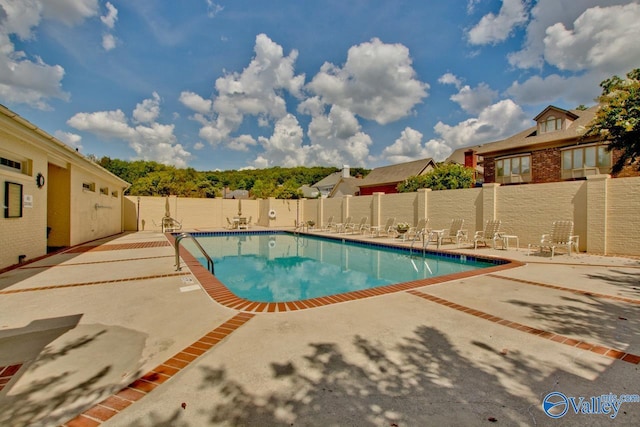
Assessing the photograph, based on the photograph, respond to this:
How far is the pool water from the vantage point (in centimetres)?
690

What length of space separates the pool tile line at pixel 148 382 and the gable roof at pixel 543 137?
69.6 feet

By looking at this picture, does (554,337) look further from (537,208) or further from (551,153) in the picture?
(551,153)

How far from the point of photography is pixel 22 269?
6344 mm

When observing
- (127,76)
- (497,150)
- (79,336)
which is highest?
(127,76)

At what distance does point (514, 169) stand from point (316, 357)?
2211 centimetres

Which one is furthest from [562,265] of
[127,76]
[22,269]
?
[127,76]

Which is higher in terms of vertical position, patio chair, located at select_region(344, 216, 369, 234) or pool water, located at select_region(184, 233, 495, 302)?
patio chair, located at select_region(344, 216, 369, 234)

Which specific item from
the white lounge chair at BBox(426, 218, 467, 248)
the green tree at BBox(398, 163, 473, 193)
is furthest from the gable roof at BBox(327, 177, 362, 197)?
the white lounge chair at BBox(426, 218, 467, 248)

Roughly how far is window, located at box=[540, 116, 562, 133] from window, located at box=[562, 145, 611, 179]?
2.36m

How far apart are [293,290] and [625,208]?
9.66 m

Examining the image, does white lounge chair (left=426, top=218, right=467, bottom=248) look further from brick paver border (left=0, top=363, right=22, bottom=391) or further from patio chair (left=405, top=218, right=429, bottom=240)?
brick paver border (left=0, top=363, right=22, bottom=391)

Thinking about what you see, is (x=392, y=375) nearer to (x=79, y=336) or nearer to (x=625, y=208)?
(x=79, y=336)

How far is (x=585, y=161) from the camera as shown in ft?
54.7

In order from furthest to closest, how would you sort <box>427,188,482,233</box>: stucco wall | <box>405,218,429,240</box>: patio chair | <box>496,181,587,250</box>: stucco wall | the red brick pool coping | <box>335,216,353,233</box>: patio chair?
<box>335,216,353,233</box>: patio chair, <box>405,218,429,240</box>: patio chair, <box>427,188,482,233</box>: stucco wall, <box>496,181,587,250</box>: stucco wall, the red brick pool coping
